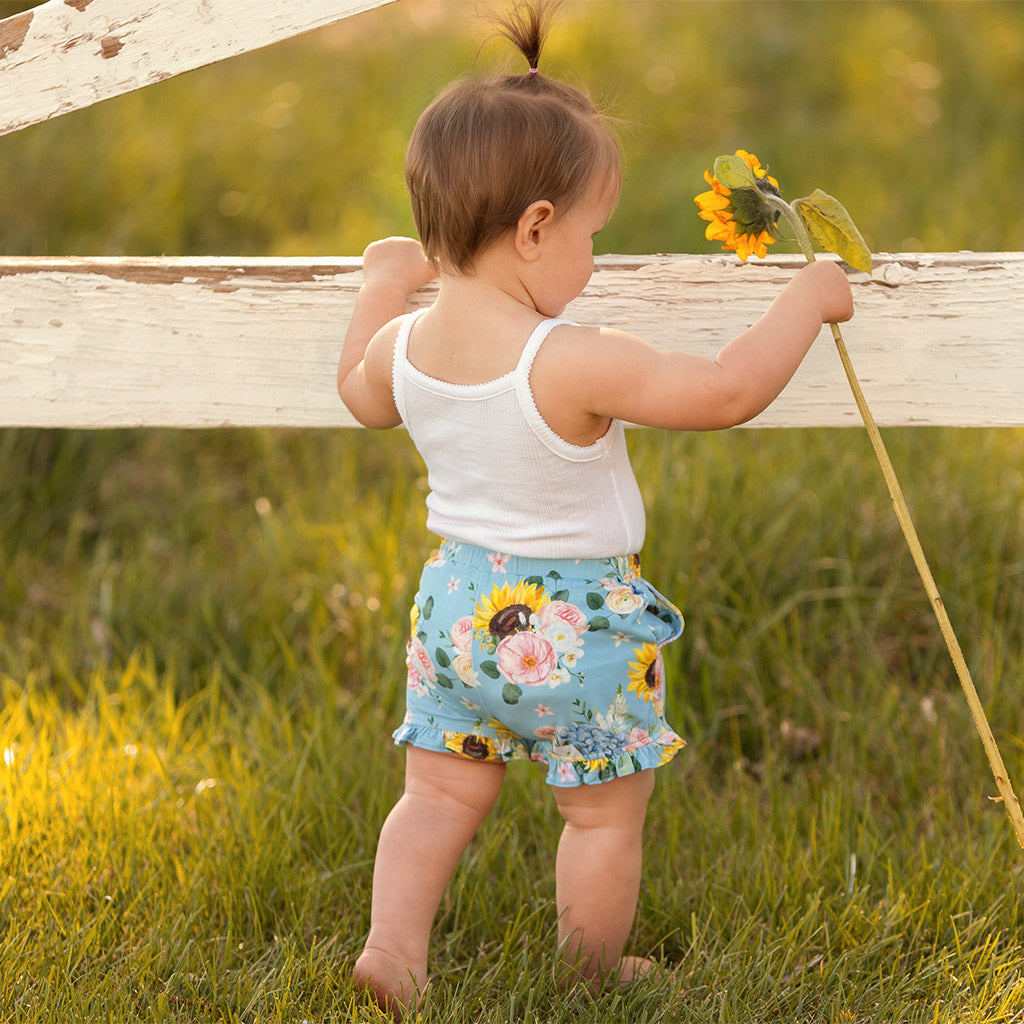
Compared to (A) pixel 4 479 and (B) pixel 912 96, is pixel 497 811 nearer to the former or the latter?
(A) pixel 4 479

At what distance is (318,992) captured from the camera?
1.84 m

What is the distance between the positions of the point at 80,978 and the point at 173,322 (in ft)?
3.38

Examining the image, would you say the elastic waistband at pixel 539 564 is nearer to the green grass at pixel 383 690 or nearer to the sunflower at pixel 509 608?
the sunflower at pixel 509 608

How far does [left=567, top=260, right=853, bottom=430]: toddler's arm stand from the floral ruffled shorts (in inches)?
10.1

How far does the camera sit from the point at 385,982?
1760 mm

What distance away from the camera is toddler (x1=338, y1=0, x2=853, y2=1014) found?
162cm

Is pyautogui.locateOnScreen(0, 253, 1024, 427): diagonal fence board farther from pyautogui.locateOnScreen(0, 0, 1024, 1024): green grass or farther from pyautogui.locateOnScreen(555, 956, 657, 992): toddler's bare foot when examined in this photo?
pyautogui.locateOnScreen(555, 956, 657, 992): toddler's bare foot

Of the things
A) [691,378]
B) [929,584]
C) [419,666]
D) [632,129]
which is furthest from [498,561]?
[632,129]

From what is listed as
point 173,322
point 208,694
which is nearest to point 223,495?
point 208,694

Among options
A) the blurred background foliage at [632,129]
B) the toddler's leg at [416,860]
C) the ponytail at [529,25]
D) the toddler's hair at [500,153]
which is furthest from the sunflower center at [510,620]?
the blurred background foliage at [632,129]

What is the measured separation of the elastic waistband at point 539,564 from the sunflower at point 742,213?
1.53 ft

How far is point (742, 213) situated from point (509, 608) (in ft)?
2.06

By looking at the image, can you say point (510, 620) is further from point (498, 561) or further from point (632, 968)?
point (632, 968)

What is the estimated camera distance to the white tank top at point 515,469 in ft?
5.42
